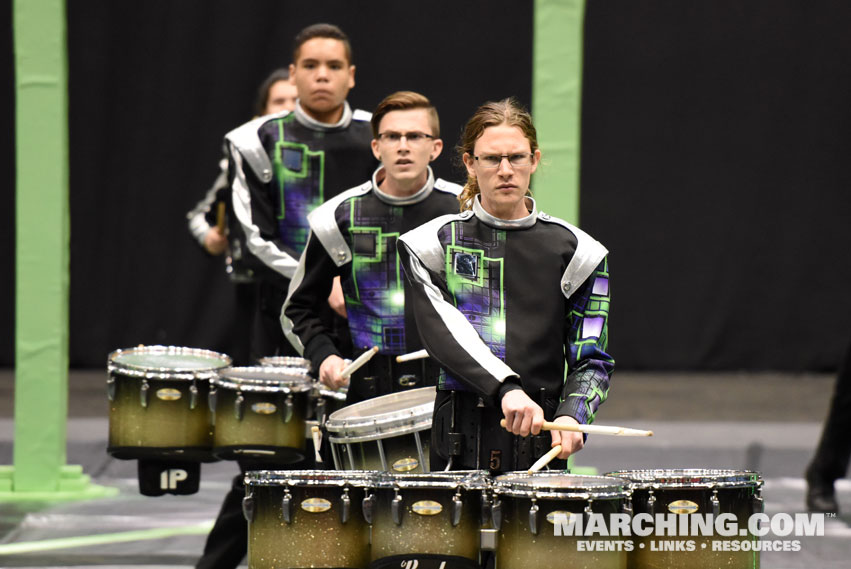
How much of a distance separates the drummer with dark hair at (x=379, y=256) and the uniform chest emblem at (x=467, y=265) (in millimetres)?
747

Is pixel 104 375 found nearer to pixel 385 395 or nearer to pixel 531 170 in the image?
pixel 385 395

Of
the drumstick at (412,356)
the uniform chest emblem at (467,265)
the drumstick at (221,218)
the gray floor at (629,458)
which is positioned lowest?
the gray floor at (629,458)

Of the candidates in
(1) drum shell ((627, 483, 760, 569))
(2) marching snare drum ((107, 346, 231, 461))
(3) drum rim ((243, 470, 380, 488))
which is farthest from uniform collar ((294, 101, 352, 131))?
(1) drum shell ((627, 483, 760, 569))

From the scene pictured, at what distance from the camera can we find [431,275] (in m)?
4.07

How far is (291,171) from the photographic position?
18.7 feet

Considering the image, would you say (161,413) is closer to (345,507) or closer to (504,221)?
(345,507)

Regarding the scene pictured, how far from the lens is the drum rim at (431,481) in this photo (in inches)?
145

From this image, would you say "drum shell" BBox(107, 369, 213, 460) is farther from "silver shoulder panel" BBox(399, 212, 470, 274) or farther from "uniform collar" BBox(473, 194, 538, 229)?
"uniform collar" BBox(473, 194, 538, 229)

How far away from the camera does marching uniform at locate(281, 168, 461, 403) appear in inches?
190

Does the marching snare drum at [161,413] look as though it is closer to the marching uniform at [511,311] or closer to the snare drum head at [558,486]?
the marching uniform at [511,311]

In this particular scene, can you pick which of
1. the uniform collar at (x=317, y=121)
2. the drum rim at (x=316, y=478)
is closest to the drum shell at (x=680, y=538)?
the drum rim at (x=316, y=478)

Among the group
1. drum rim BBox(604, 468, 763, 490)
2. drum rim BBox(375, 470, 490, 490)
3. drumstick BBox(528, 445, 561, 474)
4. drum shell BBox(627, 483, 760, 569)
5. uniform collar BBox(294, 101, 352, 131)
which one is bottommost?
drum shell BBox(627, 483, 760, 569)

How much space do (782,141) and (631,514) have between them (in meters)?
7.68

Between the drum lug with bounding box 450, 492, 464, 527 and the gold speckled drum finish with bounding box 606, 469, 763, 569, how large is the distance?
0.42 meters
